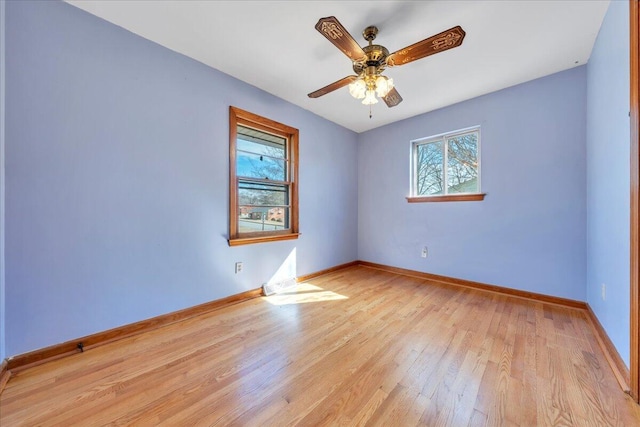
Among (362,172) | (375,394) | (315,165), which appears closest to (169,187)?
(315,165)

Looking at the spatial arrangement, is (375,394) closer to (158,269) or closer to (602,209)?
(158,269)

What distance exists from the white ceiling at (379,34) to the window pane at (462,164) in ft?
2.13

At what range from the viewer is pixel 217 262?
2459 millimetres

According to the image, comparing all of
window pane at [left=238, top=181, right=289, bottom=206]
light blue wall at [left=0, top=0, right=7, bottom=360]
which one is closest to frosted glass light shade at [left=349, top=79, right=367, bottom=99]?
window pane at [left=238, top=181, right=289, bottom=206]

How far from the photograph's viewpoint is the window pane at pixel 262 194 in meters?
2.77

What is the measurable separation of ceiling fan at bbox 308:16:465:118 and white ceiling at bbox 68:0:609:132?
265mm

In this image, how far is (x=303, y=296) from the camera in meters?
2.78

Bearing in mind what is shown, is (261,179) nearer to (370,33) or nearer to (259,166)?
(259,166)

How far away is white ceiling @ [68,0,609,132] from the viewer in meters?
1.68

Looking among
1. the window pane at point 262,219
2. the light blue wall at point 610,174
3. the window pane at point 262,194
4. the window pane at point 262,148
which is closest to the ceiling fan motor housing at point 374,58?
the light blue wall at point 610,174

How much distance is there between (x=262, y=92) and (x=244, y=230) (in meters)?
1.67

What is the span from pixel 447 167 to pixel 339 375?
118 inches

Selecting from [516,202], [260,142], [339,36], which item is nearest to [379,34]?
[339,36]

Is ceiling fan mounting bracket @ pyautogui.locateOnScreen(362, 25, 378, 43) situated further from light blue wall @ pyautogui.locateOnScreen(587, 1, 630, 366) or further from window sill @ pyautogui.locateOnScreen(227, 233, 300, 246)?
window sill @ pyautogui.locateOnScreen(227, 233, 300, 246)
